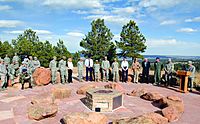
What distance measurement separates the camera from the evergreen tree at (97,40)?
31.0 metres

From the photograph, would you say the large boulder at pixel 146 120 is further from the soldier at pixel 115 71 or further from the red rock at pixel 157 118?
the soldier at pixel 115 71

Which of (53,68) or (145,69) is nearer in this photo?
(53,68)

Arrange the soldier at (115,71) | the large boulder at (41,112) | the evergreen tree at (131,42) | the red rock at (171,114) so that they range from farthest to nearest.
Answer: the evergreen tree at (131,42)
the soldier at (115,71)
the red rock at (171,114)
the large boulder at (41,112)

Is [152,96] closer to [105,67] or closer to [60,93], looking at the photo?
[60,93]

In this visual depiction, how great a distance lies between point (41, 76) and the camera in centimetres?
1186

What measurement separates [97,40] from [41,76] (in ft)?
65.7

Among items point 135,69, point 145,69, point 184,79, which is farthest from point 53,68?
point 184,79

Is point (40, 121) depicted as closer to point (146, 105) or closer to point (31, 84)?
point (146, 105)

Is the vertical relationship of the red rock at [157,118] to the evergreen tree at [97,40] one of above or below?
below

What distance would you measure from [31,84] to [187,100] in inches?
289

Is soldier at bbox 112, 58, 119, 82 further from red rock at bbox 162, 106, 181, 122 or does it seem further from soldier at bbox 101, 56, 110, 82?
red rock at bbox 162, 106, 181, 122

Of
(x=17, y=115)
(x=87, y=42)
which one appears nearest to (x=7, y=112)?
(x=17, y=115)

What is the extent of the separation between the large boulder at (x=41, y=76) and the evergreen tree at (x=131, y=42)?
735 inches

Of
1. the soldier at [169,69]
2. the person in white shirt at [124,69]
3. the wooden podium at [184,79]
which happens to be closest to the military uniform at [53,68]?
the person in white shirt at [124,69]
